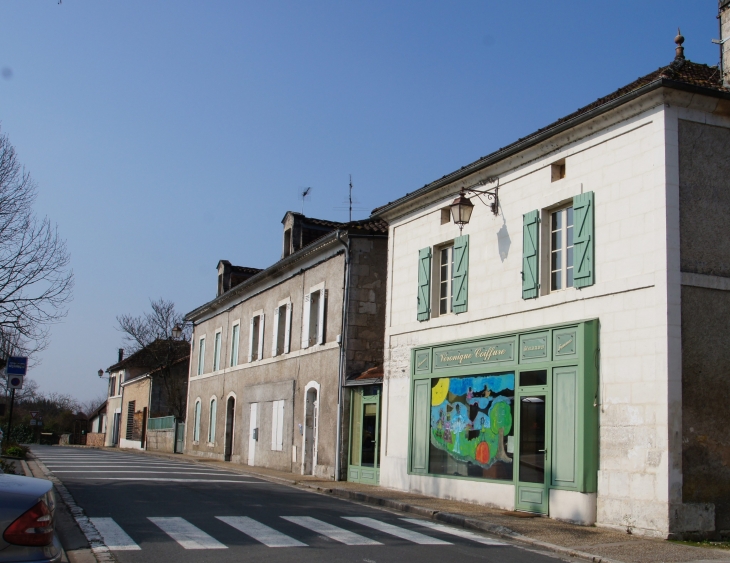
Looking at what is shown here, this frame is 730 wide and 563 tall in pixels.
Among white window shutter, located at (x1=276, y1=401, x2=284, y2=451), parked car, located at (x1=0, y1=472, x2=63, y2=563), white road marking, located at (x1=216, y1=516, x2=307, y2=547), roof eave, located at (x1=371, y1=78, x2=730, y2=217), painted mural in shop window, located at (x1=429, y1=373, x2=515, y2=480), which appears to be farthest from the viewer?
white window shutter, located at (x1=276, y1=401, x2=284, y2=451)

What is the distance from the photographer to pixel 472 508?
43.2 ft

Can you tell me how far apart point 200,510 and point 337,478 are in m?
7.84

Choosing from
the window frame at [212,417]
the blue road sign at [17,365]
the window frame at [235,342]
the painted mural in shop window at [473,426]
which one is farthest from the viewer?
the window frame at [212,417]

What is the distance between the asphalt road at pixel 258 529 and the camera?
322 inches

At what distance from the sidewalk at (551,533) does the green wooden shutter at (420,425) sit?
2.14 ft

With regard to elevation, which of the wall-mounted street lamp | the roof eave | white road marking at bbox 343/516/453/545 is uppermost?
the roof eave

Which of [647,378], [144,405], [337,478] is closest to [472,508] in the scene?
[647,378]

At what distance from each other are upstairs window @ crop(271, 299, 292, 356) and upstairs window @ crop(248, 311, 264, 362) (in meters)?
1.57

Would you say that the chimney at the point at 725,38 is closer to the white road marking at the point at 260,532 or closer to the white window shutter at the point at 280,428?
the white road marking at the point at 260,532

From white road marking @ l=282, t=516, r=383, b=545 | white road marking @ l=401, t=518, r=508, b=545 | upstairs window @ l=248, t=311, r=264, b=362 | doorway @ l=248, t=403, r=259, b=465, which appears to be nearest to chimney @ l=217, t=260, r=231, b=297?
upstairs window @ l=248, t=311, r=264, b=362

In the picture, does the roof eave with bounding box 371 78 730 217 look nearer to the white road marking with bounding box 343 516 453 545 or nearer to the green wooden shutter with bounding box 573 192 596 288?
the green wooden shutter with bounding box 573 192 596 288

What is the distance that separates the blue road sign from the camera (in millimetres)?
17469

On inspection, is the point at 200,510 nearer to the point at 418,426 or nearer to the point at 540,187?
the point at 418,426

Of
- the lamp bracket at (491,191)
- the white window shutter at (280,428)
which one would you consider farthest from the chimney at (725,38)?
the white window shutter at (280,428)
